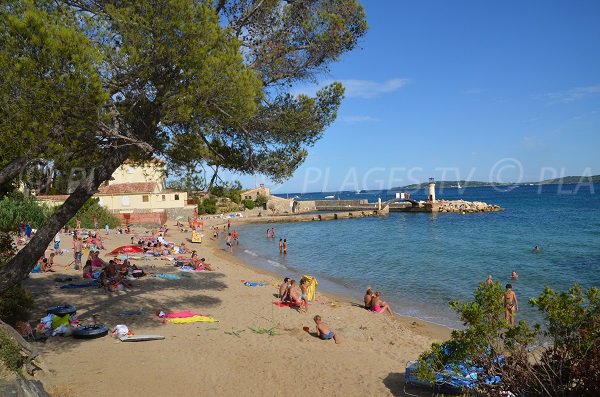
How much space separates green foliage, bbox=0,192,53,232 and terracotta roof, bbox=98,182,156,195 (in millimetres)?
11146

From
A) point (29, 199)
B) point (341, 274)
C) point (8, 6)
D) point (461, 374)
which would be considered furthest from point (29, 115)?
point (29, 199)

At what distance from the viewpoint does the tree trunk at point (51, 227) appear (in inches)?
282

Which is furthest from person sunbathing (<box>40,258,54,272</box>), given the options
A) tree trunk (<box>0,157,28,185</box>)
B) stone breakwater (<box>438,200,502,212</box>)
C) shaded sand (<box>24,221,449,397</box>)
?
stone breakwater (<box>438,200,502,212</box>)

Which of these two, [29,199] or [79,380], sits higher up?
[29,199]

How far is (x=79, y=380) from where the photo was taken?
7.41 meters

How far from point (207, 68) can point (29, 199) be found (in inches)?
1128

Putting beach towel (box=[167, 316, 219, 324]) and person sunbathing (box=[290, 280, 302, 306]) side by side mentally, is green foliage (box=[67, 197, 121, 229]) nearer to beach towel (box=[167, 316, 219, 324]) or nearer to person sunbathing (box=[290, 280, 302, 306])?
person sunbathing (box=[290, 280, 302, 306])

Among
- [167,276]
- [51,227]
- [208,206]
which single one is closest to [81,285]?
[167,276]

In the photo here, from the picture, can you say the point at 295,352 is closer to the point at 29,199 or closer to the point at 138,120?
the point at 138,120

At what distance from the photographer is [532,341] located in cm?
557

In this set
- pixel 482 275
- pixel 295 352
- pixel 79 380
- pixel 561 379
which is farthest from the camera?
pixel 482 275

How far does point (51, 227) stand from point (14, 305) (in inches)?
137

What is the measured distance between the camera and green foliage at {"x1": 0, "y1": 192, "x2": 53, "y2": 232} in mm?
28109

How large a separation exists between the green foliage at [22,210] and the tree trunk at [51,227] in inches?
937
